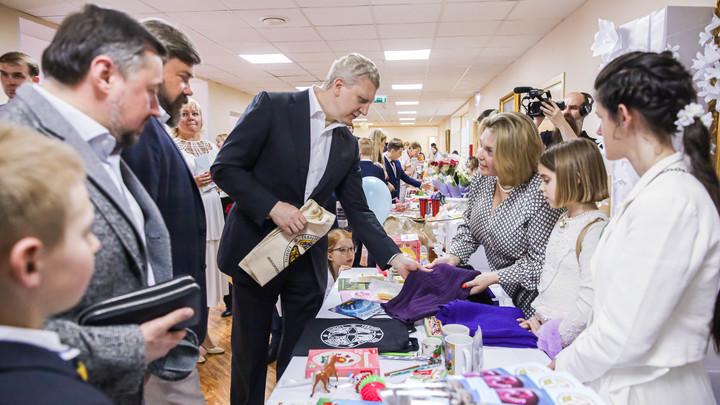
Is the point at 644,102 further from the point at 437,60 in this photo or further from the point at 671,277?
the point at 437,60

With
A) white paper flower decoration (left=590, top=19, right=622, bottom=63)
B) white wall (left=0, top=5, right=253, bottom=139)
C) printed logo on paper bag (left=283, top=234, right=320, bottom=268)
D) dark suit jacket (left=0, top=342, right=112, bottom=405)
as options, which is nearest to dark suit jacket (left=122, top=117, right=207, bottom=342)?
printed logo on paper bag (left=283, top=234, right=320, bottom=268)

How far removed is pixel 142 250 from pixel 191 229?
60 centimetres

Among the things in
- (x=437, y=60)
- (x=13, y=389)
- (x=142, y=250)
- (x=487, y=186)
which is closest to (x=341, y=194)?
(x=487, y=186)

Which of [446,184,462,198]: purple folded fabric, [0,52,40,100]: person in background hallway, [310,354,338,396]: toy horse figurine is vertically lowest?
[310,354,338,396]: toy horse figurine

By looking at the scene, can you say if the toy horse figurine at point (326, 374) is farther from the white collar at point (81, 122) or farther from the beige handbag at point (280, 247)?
the white collar at point (81, 122)

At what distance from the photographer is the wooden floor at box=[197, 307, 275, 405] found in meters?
2.62

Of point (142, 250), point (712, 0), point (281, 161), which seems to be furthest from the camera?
point (712, 0)

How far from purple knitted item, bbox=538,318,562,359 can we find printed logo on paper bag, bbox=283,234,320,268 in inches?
34.8

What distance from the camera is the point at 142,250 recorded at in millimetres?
848

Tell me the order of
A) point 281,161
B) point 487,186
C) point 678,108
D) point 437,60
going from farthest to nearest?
point 437,60, point 487,186, point 281,161, point 678,108

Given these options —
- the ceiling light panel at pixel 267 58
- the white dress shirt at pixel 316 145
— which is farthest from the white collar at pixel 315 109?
the ceiling light panel at pixel 267 58

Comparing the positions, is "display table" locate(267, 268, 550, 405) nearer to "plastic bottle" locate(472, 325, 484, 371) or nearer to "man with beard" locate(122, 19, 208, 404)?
"plastic bottle" locate(472, 325, 484, 371)

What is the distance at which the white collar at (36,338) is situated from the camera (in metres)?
0.49

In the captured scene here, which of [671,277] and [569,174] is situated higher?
[569,174]
